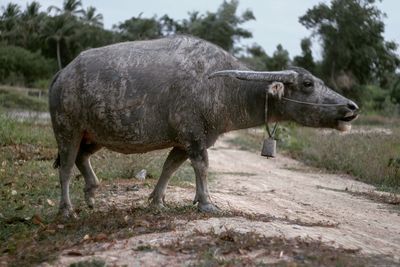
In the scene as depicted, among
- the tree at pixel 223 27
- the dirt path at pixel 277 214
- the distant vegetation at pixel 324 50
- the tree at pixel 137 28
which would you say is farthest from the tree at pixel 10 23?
the dirt path at pixel 277 214

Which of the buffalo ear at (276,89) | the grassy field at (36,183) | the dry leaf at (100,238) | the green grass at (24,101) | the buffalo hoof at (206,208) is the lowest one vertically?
the green grass at (24,101)

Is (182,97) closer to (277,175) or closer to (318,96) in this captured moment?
(318,96)

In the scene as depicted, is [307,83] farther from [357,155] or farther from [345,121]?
[357,155]

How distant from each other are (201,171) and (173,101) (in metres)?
0.86

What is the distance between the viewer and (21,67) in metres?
43.0

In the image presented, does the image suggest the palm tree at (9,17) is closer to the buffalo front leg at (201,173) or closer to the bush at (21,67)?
the bush at (21,67)

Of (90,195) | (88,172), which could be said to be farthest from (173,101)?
(90,195)

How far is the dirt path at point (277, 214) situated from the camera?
518 centimetres

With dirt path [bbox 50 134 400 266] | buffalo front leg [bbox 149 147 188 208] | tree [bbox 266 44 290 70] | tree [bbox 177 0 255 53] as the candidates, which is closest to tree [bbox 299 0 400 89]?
tree [bbox 266 44 290 70]

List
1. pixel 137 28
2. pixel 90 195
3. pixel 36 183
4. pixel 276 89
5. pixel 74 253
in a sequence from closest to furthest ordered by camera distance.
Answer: pixel 74 253 < pixel 276 89 < pixel 90 195 < pixel 36 183 < pixel 137 28

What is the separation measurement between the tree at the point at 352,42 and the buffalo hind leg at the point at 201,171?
36.3 m

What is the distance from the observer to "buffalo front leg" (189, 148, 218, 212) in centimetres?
682

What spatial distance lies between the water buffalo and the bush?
33662 millimetres

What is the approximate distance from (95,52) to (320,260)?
3.86 meters
